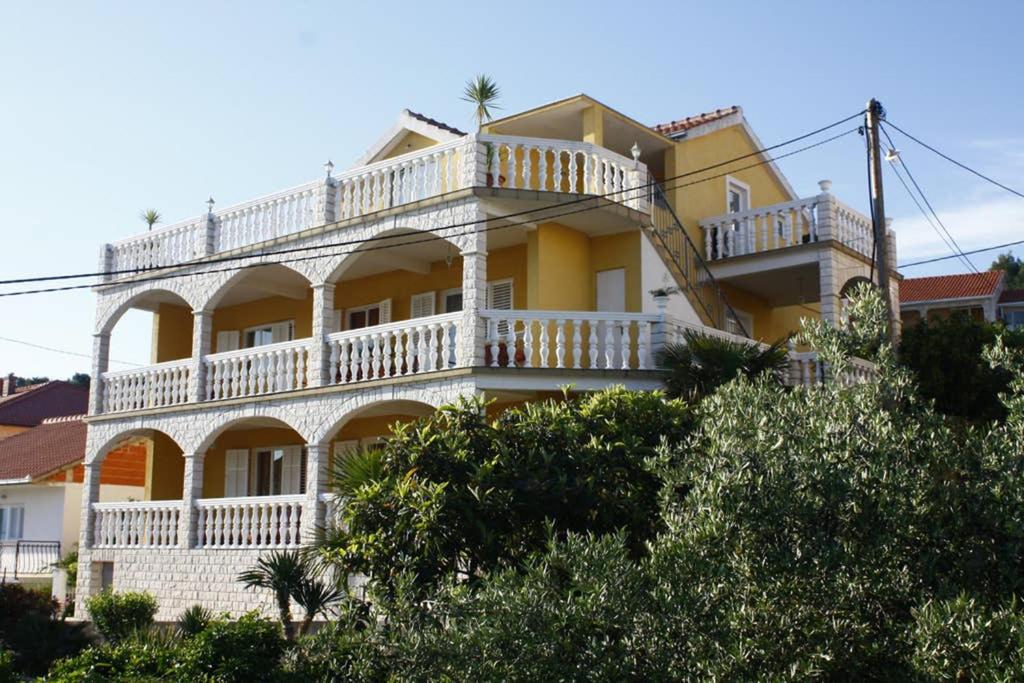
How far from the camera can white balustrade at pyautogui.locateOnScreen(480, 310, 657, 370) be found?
60.6 feet

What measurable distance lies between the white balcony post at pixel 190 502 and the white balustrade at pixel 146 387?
1.46m

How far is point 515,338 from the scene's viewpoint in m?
19.0

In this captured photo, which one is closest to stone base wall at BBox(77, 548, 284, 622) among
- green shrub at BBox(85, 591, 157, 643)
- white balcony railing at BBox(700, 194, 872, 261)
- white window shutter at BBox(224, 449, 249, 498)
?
green shrub at BBox(85, 591, 157, 643)

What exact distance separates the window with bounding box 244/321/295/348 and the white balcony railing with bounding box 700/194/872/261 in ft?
31.5

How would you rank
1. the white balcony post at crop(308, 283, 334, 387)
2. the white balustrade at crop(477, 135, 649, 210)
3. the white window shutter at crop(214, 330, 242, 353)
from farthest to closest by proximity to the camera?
the white window shutter at crop(214, 330, 242, 353)
the white balcony post at crop(308, 283, 334, 387)
the white balustrade at crop(477, 135, 649, 210)

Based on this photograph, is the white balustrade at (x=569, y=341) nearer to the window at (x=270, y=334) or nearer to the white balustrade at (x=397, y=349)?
the white balustrade at (x=397, y=349)

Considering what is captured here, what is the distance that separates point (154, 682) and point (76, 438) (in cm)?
2618

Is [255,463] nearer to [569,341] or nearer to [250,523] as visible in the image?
[250,523]

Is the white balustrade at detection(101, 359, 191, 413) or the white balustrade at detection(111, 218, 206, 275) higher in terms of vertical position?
the white balustrade at detection(111, 218, 206, 275)

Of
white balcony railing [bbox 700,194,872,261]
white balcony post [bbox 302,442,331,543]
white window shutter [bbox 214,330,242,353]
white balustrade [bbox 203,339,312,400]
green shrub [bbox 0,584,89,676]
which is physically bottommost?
green shrub [bbox 0,584,89,676]

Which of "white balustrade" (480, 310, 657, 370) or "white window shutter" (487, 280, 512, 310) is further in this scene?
"white window shutter" (487, 280, 512, 310)

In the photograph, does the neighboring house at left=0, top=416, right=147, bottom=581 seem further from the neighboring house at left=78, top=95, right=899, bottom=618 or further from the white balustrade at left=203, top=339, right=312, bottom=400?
the white balustrade at left=203, top=339, right=312, bottom=400

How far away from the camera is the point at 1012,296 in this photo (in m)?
46.5

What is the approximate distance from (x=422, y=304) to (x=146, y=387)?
6335 millimetres
